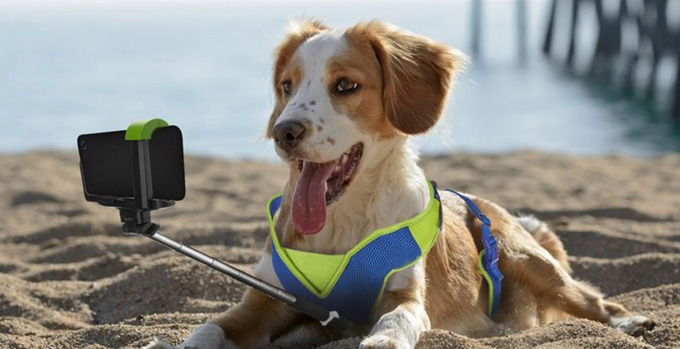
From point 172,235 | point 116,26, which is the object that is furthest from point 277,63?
point 116,26

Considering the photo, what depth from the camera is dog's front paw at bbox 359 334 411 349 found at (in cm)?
363

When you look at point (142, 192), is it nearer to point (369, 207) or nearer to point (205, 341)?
point (205, 341)

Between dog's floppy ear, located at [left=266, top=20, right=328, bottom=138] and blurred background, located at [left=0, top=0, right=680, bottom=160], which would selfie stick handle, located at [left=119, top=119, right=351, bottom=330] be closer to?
dog's floppy ear, located at [left=266, top=20, right=328, bottom=138]

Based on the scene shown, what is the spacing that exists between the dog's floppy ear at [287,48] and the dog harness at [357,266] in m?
0.53

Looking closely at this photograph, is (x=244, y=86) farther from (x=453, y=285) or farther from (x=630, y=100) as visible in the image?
(x=453, y=285)

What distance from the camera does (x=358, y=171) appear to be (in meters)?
4.26

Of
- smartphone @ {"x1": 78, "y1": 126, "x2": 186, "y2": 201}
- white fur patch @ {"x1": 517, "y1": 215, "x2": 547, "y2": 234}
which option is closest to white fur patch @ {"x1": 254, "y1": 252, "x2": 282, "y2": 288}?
smartphone @ {"x1": 78, "y1": 126, "x2": 186, "y2": 201}

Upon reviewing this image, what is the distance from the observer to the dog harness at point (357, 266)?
4188 millimetres

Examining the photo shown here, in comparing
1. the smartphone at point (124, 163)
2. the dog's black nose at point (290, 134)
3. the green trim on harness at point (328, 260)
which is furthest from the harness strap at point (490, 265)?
the smartphone at point (124, 163)

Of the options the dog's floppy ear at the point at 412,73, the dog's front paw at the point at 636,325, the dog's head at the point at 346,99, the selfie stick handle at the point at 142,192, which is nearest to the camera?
the selfie stick handle at the point at 142,192

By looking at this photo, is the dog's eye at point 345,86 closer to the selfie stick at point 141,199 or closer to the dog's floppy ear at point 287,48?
the dog's floppy ear at point 287,48

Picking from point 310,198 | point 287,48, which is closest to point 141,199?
point 310,198

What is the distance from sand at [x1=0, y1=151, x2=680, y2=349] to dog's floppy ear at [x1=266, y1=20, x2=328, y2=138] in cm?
105

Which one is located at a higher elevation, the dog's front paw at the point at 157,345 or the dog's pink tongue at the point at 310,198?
the dog's pink tongue at the point at 310,198
